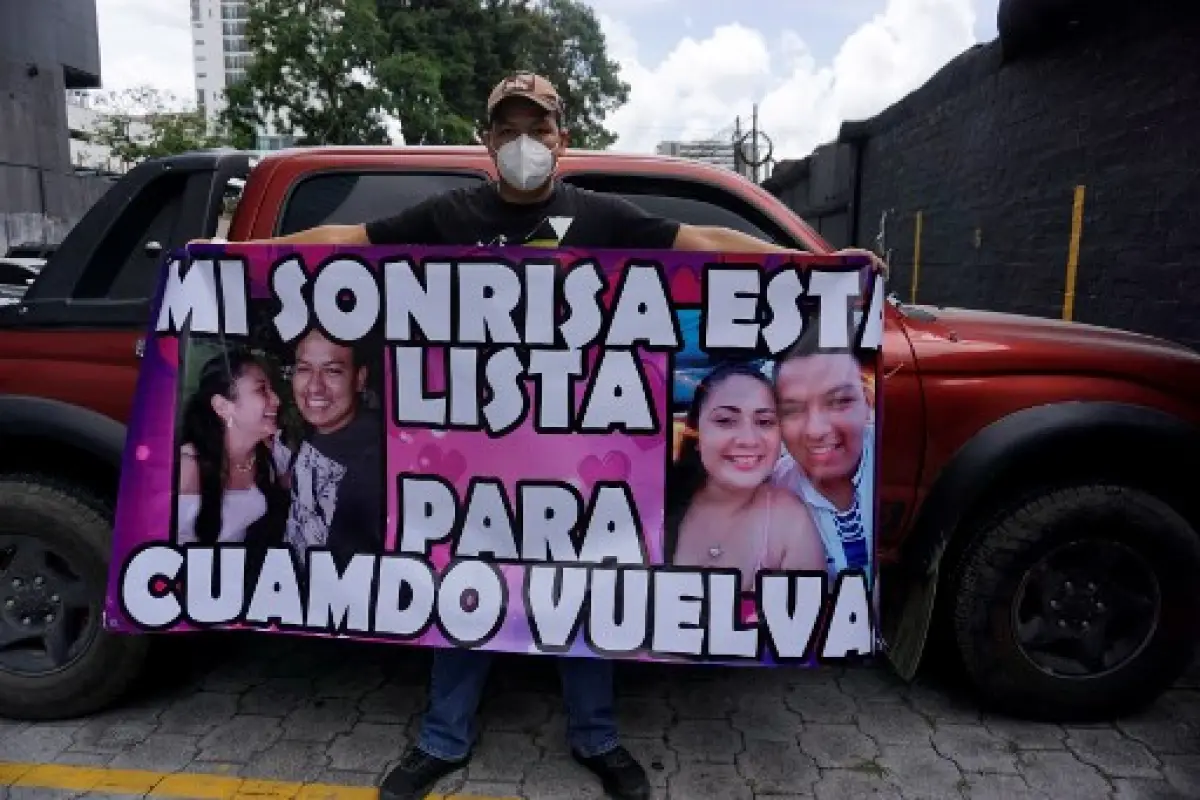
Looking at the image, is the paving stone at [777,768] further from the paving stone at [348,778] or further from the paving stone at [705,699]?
the paving stone at [348,778]

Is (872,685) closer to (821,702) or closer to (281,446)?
(821,702)

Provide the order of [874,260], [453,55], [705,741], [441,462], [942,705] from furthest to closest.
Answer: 1. [453,55]
2. [942,705]
3. [705,741]
4. [441,462]
5. [874,260]

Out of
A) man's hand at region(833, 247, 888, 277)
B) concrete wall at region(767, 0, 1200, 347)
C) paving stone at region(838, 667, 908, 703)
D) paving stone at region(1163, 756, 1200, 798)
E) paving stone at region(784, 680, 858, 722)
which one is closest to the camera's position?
man's hand at region(833, 247, 888, 277)

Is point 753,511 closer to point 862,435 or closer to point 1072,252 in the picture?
point 862,435

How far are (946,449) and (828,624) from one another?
0.72 metres

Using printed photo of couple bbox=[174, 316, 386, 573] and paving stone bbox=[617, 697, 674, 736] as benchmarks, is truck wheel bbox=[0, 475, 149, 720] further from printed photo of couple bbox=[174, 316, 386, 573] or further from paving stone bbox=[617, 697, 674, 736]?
paving stone bbox=[617, 697, 674, 736]

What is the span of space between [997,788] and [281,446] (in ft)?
7.65

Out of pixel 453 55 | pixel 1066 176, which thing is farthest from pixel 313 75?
pixel 1066 176

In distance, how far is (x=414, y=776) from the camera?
8.55ft

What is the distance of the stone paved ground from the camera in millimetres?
2703

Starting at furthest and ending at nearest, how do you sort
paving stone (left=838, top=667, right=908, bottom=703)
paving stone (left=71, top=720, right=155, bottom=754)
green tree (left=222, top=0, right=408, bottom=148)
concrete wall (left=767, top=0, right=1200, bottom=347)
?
green tree (left=222, top=0, right=408, bottom=148) → concrete wall (left=767, top=0, right=1200, bottom=347) → paving stone (left=838, top=667, right=908, bottom=703) → paving stone (left=71, top=720, right=155, bottom=754)

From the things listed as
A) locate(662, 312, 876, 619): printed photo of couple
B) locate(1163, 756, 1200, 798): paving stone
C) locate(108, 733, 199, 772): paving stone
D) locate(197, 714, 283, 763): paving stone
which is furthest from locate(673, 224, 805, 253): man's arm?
locate(108, 733, 199, 772): paving stone

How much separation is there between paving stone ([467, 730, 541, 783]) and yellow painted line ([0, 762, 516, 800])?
11 centimetres

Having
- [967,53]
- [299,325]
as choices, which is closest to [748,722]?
[299,325]
